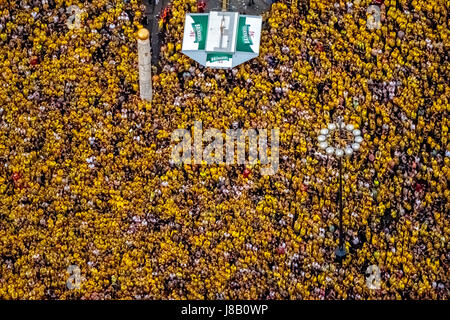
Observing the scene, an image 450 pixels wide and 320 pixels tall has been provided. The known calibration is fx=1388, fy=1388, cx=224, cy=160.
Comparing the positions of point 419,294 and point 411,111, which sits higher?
point 411,111

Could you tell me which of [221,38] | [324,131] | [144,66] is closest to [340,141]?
[324,131]

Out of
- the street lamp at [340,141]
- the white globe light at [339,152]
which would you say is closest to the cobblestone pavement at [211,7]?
the street lamp at [340,141]

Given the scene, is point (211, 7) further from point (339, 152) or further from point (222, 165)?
point (339, 152)

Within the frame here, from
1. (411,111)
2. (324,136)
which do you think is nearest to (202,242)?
(324,136)

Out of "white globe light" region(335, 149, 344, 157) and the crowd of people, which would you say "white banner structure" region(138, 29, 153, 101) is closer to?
the crowd of people

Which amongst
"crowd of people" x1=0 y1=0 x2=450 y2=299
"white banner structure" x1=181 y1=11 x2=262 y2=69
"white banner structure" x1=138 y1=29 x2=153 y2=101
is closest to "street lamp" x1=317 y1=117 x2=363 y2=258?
"crowd of people" x1=0 y1=0 x2=450 y2=299

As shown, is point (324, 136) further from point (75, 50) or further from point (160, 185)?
point (75, 50)
